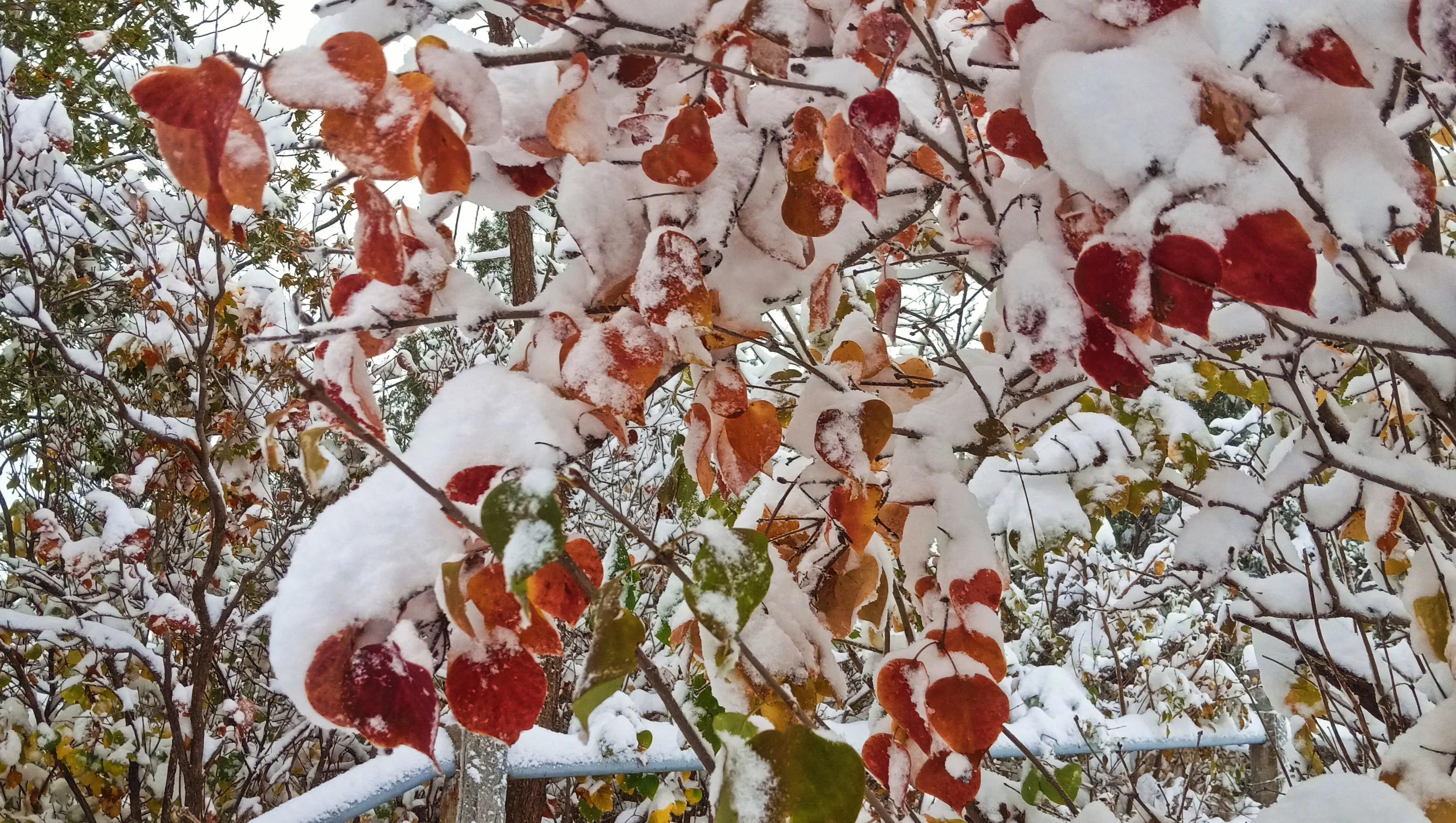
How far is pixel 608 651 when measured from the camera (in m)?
0.41

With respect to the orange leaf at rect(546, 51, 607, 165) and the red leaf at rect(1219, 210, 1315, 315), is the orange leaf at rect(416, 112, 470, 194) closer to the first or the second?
the orange leaf at rect(546, 51, 607, 165)

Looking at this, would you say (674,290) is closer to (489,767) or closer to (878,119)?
(878,119)

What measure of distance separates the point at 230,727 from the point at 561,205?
334cm

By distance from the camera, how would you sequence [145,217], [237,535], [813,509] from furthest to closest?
[237,535]
[145,217]
[813,509]

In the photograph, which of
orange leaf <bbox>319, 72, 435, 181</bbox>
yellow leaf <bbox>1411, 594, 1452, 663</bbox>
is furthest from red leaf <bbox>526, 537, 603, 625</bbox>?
yellow leaf <bbox>1411, 594, 1452, 663</bbox>

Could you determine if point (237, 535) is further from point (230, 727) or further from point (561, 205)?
point (561, 205)

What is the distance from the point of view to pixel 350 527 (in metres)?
0.50

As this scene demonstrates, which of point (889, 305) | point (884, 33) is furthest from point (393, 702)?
point (889, 305)

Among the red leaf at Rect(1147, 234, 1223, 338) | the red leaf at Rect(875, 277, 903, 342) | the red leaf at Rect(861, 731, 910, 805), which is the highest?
the red leaf at Rect(1147, 234, 1223, 338)

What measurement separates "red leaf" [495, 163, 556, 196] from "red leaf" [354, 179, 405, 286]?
152 millimetres

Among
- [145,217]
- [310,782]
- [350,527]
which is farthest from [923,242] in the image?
[310,782]

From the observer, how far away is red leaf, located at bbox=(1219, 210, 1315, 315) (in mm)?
452

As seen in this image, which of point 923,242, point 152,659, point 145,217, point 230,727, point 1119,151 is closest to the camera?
point 1119,151

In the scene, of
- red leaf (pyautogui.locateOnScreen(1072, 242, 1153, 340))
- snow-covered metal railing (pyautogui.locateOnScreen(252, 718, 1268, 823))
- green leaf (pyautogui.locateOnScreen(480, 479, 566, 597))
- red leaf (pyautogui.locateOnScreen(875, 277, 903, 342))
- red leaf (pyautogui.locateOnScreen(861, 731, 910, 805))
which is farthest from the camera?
snow-covered metal railing (pyautogui.locateOnScreen(252, 718, 1268, 823))
